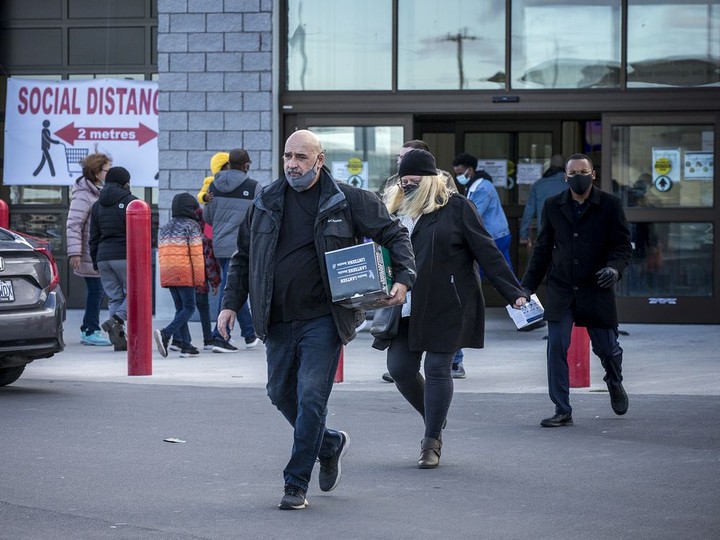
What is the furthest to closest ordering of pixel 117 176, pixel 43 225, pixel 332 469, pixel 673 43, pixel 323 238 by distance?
pixel 43 225
pixel 673 43
pixel 117 176
pixel 332 469
pixel 323 238

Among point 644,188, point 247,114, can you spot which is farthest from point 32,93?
point 644,188

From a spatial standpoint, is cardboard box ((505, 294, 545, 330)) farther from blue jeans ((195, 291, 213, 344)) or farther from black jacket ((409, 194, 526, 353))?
blue jeans ((195, 291, 213, 344))

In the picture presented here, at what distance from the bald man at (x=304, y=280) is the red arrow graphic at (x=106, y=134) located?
10.5 meters

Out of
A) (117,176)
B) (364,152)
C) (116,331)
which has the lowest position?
(116,331)

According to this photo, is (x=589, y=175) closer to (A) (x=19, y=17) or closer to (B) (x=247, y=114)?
(B) (x=247, y=114)

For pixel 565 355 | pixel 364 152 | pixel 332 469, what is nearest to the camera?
pixel 332 469

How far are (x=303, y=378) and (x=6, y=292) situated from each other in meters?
4.09

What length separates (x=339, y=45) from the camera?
51.7 feet

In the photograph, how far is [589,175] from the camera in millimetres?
9047

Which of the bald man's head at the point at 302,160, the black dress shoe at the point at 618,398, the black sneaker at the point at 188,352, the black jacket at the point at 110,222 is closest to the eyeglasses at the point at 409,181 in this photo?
the bald man's head at the point at 302,160

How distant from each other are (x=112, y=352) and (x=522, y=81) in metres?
5.45

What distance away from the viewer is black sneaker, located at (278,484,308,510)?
627cm

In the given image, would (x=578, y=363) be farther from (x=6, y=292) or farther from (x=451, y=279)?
(x=6, y=292)

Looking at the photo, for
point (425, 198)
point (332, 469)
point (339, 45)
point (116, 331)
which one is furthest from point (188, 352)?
point (332, 469)
